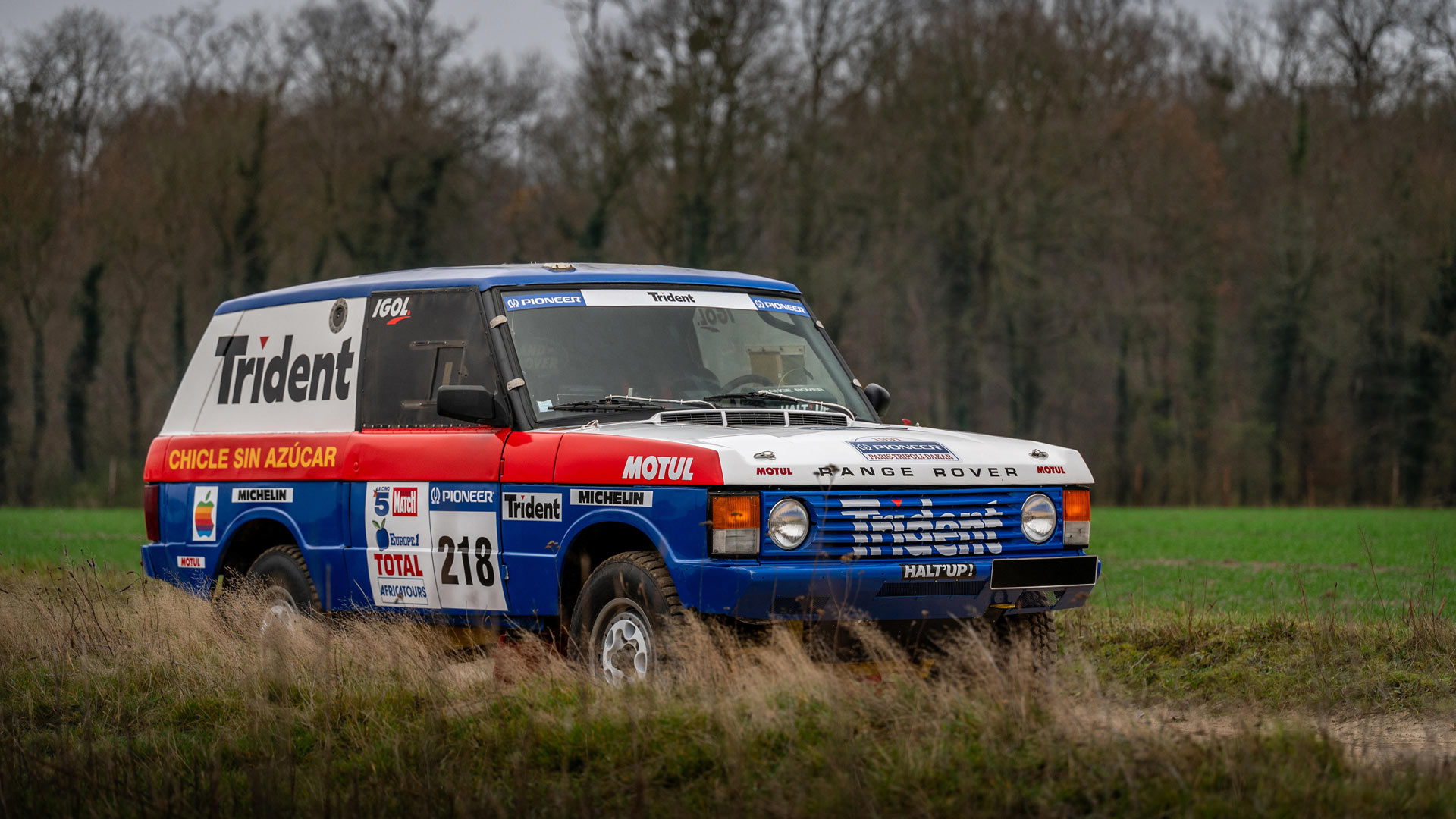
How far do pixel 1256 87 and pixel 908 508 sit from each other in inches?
1748

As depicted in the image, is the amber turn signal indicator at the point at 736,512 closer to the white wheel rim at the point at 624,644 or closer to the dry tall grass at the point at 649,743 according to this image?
the dry tall grass at the point at 649,743

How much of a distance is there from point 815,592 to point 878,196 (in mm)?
38550

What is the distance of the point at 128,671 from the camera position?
9.12 m

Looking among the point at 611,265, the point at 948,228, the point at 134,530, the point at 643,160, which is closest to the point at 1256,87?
the point at 948,228

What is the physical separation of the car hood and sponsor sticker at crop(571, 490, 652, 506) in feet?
0.21

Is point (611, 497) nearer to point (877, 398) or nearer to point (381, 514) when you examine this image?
point (381, 514)

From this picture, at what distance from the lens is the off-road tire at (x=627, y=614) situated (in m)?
7.48

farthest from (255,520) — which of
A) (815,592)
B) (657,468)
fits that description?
(815,592)

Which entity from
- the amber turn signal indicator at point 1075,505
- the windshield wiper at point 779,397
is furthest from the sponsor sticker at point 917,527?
the windshield wiper at point 779,397

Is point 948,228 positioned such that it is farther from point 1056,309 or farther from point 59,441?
point 59,441

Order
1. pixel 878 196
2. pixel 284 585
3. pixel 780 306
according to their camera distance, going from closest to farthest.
→ pixel 780 306
pixel 284 585
pixel 878 196

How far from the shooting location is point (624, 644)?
780 cm

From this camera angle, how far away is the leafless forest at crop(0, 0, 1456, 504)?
43406 millimetres

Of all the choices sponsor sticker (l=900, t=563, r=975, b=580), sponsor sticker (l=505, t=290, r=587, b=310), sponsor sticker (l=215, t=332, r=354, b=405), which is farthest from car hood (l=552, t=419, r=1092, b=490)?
sponsor sticker (l=215, t=332, r=354, b=405)
